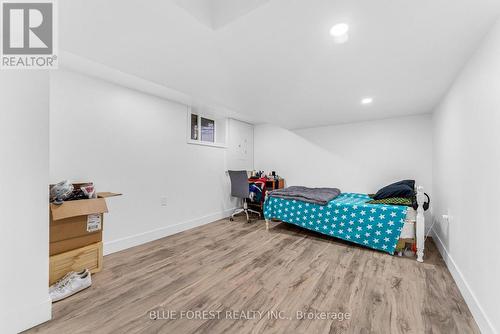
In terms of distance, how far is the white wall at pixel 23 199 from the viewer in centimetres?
127

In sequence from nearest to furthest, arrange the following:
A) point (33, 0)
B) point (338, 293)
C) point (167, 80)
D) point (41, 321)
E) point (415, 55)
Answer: point (33, 0) < point (41, 321) < point (415, 55) < point (338, 293) < point (167, 80)

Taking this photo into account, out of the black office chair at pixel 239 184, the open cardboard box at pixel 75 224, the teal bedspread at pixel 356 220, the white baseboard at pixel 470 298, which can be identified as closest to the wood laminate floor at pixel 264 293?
the white baseboard at pixel 470 298

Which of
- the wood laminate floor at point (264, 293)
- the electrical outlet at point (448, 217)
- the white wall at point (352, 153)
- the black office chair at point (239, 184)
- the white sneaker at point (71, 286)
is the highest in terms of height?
the white wall at point (352, 153)

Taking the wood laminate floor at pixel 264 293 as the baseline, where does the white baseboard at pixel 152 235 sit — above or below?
above

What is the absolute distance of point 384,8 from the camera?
1.12 metres

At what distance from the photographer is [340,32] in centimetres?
133

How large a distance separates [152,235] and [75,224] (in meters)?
1.16

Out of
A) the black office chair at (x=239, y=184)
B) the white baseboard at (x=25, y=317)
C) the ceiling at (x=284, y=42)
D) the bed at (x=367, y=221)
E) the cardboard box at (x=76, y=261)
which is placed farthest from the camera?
the black office chair at (x=239, y=184)

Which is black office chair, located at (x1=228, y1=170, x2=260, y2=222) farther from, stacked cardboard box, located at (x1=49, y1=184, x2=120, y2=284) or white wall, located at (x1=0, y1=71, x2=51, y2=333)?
white wall, located at (x1=0, y1=71, x2=51, y2=333)

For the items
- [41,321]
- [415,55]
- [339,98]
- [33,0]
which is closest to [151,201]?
[41,321]

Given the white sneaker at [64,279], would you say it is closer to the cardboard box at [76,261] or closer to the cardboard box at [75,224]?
the cardboard box at [76,261]

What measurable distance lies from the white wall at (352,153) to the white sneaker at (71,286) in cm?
376

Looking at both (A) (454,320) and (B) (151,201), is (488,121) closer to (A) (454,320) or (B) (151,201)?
(A) (454,320)

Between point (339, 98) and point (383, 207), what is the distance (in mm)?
1508
